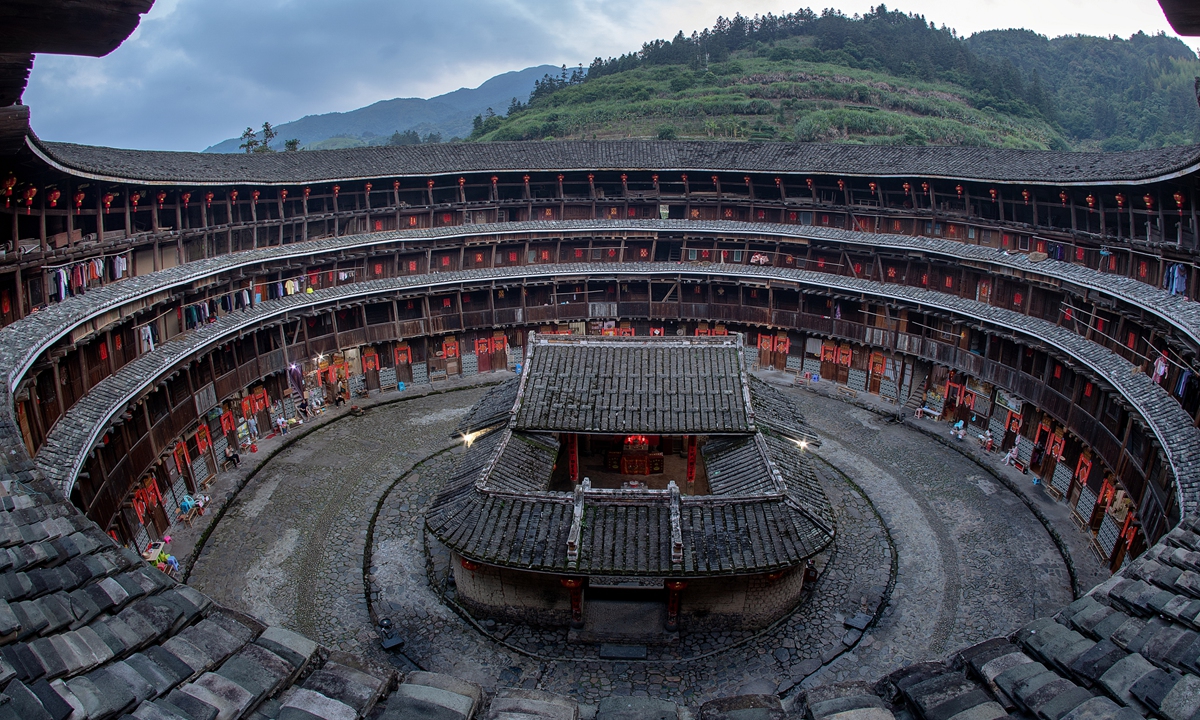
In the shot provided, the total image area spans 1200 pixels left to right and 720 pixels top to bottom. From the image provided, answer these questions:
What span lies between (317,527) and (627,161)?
106ft

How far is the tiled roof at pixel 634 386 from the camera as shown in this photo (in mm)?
29516

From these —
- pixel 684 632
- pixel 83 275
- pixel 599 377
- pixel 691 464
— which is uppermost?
pixel 83 275

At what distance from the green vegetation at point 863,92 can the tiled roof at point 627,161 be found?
37.8 m

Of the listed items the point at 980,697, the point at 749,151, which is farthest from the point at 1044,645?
the point at 749,151

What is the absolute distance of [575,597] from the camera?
24.6 meters

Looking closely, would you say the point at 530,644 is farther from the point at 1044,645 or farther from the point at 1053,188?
the point at 1053,188

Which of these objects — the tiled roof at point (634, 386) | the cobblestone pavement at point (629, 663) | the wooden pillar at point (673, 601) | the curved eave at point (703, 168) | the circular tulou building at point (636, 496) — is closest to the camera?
the cobblestone pavement at point (629, 663)

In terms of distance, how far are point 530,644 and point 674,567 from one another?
5284 millimetres

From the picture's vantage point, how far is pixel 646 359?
105 feet

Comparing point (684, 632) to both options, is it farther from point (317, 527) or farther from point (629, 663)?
point (317, 527)

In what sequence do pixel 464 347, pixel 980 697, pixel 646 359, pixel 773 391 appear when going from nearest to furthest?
pixel 980 697, pixel 646 359, pixel 773 391, pixel 464 347

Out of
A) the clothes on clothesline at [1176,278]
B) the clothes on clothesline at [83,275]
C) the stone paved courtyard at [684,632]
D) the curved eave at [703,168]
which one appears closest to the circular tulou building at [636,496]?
the stone paved courtyard at [684,632]

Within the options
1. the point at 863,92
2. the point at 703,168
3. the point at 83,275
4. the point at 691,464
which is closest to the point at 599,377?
the point at 691,464

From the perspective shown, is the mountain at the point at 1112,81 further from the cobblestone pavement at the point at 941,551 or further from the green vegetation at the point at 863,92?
the cobblestone pavement at the point at 941,551
